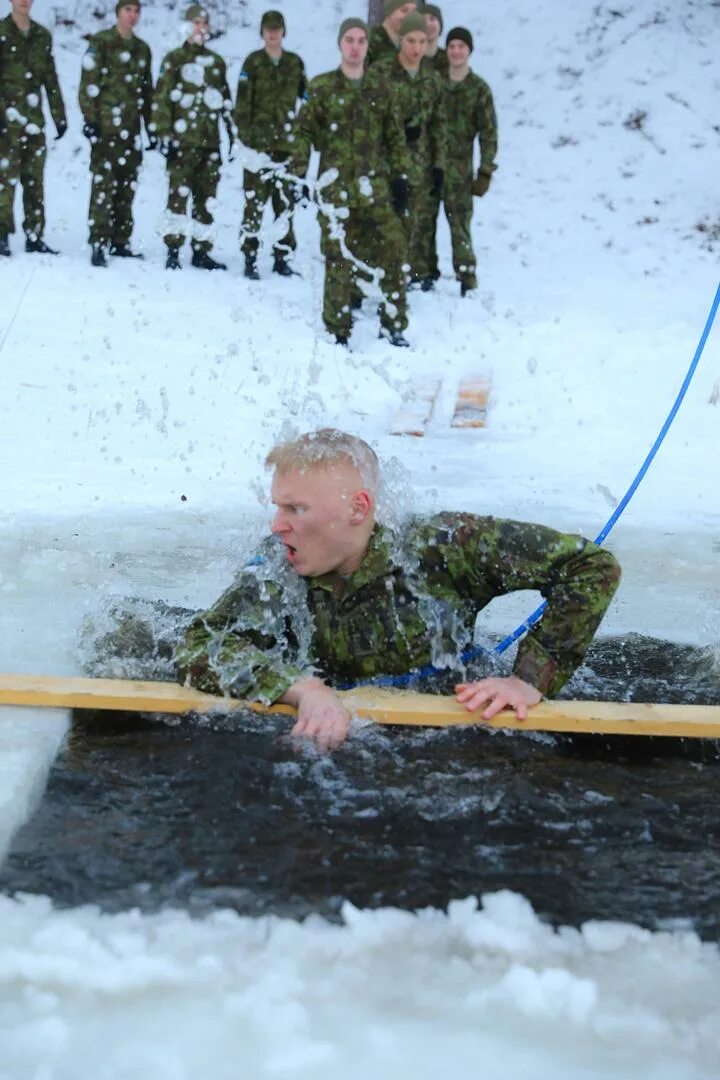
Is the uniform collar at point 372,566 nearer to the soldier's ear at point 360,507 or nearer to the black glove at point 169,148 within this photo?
the soldier's ear at point 360,507

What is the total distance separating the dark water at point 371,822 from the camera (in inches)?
109

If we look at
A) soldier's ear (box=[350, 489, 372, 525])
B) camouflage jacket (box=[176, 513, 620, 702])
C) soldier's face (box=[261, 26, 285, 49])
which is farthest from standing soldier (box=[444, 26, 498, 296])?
soldier's ear (box=[350, 489, 372, 525])

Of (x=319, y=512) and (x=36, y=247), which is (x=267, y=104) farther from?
(x=319, y=512)

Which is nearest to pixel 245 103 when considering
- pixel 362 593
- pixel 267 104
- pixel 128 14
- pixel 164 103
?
pixel 267 104

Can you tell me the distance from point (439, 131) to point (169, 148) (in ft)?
7.78

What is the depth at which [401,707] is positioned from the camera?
11.5ft

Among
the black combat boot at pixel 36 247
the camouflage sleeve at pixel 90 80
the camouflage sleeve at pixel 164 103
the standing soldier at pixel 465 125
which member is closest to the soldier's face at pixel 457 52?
the standing soldier at pixel 465 125

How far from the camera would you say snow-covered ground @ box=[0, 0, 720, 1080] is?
232cm

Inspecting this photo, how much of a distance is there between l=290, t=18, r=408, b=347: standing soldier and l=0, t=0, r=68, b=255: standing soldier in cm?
271

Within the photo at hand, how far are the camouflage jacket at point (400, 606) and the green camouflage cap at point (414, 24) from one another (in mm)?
7449

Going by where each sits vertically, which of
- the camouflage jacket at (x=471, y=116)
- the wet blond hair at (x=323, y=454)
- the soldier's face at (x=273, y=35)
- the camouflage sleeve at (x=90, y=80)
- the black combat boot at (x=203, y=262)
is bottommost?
the black combat boot at (x=203, y=262)

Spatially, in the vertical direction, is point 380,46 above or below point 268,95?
above

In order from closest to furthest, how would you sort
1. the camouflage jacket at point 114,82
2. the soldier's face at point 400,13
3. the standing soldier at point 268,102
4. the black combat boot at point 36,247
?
the soldier's face at point 400,13
the camouflage jacket at point 114,82
the standing soldier at point 268,102
the black combat boot at point 36,247

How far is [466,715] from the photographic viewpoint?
11.5 feet
